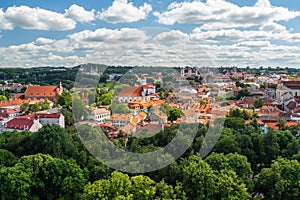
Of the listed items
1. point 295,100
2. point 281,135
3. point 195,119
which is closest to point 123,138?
point 195,119

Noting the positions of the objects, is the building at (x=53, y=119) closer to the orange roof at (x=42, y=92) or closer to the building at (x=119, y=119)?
the building at (x=119, y=119)

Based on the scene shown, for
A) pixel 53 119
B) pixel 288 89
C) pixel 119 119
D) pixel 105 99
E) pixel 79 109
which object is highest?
pixel 79 109

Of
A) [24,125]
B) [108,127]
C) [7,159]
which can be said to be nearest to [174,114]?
[108,127]

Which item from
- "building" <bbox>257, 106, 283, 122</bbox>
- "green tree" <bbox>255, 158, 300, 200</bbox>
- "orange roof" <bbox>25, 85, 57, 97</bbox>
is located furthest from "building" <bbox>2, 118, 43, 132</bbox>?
"orange roof" <bbox>25, 85, 57, 97</bbox>

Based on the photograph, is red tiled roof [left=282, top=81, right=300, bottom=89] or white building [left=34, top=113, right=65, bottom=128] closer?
white building [left=34, top=113, right=65, bottom=128]

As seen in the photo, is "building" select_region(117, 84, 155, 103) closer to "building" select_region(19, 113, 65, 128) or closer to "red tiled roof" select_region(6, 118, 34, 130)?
"building" select_region(19, 113, 65, 128)

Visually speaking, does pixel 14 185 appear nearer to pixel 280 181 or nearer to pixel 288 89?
pixel 280 181
